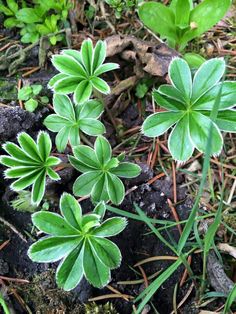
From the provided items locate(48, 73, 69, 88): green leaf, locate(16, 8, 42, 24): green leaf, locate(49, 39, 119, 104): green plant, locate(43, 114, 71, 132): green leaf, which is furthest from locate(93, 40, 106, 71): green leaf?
locate(16, 8, 42, 24): green leaf

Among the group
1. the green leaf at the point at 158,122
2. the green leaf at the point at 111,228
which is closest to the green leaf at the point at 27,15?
the green leaf at the point at 158,122

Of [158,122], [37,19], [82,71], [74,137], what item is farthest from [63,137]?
[37,19]

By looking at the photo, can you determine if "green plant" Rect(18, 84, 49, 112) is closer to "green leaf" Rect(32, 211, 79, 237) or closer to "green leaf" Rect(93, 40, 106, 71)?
"green leaf" Rect(93, 40, 106, 71)

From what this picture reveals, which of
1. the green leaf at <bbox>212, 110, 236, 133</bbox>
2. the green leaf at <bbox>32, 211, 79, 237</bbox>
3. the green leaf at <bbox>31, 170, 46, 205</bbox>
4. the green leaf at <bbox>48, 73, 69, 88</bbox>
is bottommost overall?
the green leaf at <bbox>32, 211, 79, 237</bbox>

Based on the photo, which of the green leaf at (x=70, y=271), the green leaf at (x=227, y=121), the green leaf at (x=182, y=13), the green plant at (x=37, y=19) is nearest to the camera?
the green leaf at (x=70, y=271)

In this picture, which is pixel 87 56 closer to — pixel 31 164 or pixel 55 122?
pixel 55 122

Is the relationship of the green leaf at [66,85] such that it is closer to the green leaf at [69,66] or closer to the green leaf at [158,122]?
the green leaf at [69,66]

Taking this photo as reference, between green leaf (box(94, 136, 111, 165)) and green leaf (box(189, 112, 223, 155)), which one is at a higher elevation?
green leaf (box(189, 112, 223, 155))
